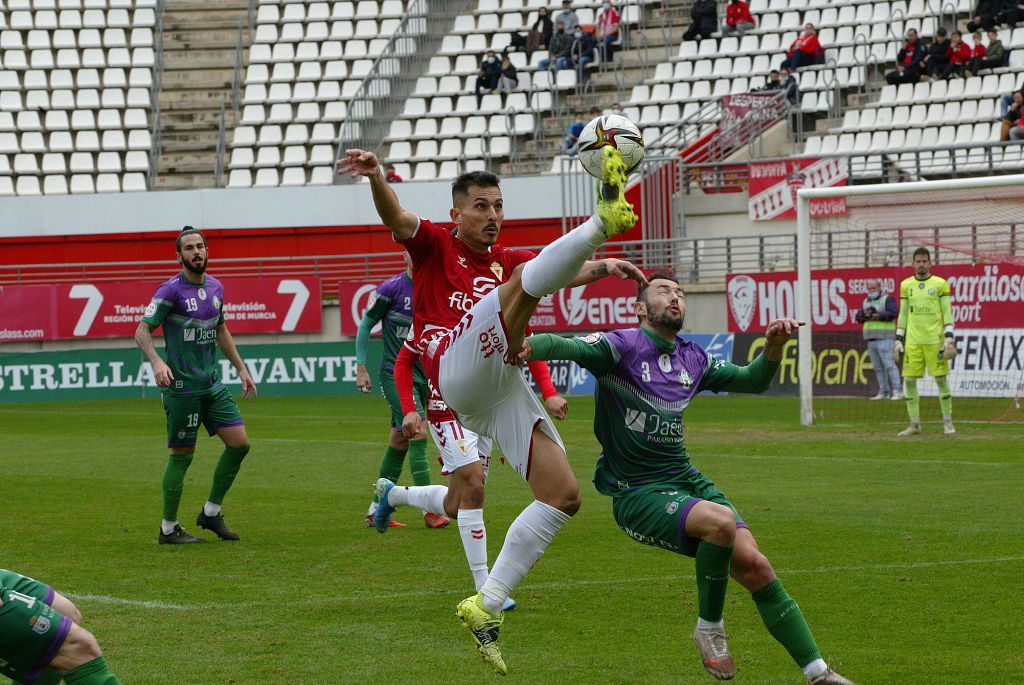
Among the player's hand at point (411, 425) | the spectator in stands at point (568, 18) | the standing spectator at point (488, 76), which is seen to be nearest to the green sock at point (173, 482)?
the player's hand at point (411, 425)

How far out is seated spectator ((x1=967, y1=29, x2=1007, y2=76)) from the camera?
27.0 metres

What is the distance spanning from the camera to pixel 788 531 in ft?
33.3

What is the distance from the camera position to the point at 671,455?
6.35 metres

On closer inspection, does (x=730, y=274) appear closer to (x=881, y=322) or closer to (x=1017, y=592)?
(x=881, y=322)

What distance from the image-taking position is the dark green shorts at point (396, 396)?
11.2 m

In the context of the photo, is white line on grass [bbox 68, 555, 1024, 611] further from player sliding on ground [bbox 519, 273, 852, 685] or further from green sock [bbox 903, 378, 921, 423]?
green sock [bbox 903, 378, 921, 423]

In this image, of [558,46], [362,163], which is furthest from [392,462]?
[558,46]

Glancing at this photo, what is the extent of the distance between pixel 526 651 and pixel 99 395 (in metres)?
23.0

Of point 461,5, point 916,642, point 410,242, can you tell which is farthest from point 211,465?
point 461,5

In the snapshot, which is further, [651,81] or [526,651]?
[651,81]

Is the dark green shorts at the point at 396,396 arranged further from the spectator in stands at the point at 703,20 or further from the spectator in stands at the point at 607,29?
the spectator in stands at the point at 607,29

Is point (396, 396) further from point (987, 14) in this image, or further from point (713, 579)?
point (987, 14)

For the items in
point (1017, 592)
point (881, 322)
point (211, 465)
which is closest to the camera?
point (1017, 592)

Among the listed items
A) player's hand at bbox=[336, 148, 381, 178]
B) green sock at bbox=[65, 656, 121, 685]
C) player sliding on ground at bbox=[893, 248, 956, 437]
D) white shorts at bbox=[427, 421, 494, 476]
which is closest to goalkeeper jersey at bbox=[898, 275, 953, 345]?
player sliding on ground at bbox=[893, 248, 956, 437]
